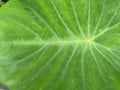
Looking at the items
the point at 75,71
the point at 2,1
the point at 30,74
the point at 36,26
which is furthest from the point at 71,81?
the point at 2,1

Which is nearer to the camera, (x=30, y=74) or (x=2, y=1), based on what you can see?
(x=30, y=74)

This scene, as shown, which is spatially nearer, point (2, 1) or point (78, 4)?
point (78, 4)

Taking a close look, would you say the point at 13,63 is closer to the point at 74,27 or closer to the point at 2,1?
the point at 74,27

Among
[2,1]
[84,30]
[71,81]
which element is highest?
Result: [2,1]

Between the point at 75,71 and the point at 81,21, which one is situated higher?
the point at 81,21

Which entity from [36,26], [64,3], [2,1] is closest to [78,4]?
[64,3]

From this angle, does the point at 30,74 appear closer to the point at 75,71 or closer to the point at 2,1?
the point at 75,71
